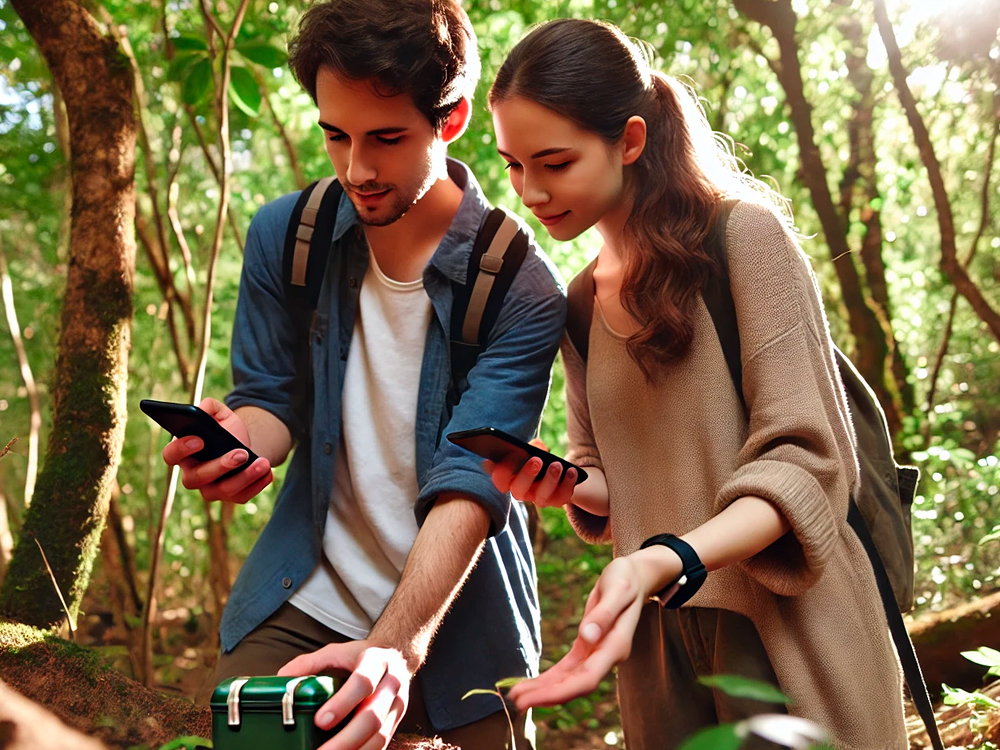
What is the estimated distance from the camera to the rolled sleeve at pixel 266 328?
7.62 feet

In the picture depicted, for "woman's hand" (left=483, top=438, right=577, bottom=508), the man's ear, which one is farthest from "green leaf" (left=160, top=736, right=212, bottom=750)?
the man's ear

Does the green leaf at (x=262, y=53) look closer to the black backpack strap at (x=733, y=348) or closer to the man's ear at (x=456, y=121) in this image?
the man's ear at (x=456, y=121)

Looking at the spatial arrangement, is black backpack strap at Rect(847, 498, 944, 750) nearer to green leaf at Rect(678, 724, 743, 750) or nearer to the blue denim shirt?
the blue denim shirt

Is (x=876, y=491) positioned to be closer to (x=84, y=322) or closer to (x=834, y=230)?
(x=84, y=322)

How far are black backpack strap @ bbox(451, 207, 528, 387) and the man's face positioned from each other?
21 cm

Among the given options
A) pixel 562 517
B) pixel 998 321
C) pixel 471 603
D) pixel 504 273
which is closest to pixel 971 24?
pixel 998 321

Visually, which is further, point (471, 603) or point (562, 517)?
point (562, 517)

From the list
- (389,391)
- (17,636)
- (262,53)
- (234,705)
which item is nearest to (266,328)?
(389,391)

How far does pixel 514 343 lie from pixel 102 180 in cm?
143

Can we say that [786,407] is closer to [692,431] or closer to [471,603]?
[692,431]

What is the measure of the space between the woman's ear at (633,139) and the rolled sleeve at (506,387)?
0.37 m

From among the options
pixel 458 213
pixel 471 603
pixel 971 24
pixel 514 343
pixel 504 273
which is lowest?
pixel 471 603

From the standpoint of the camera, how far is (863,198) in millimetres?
5949

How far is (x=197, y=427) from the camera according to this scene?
5.95 feet
